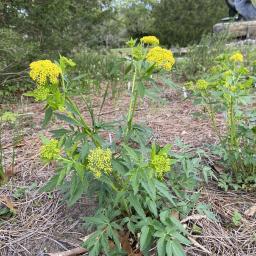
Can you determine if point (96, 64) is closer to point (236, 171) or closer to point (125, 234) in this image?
point (236, 171)

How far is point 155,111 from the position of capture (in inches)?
130

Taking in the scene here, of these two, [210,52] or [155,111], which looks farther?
[210,52]

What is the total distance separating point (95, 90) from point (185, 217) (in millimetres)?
2762

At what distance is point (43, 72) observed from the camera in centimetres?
126

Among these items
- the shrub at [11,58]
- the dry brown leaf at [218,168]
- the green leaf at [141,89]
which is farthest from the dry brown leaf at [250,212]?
the shrub at [11,58]

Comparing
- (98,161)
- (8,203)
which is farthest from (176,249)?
(8,203)

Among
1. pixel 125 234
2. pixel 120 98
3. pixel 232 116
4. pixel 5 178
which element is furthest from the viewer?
pixel 120 98

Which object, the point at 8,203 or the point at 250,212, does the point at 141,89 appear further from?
the point at 8,203

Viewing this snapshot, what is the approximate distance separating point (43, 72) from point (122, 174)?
0.48 metres

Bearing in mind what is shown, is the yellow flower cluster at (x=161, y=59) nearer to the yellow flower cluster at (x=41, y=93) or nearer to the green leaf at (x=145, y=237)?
the yellow flower cluster at (x=41, y=93)

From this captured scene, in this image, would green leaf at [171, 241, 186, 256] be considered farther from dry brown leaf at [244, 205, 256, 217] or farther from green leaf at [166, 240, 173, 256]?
dry brown leaf at [244, 205, 256, 217]

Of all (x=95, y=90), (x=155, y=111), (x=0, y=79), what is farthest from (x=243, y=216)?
(x=0, y=79)

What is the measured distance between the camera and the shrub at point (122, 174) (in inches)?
52.2

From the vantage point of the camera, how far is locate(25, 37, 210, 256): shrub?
133 centimetres
